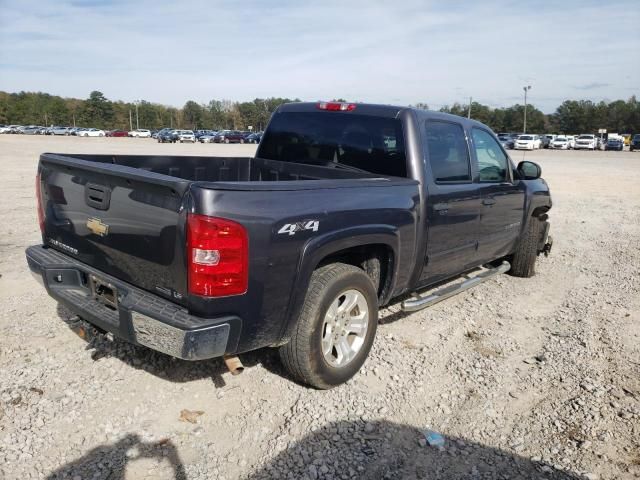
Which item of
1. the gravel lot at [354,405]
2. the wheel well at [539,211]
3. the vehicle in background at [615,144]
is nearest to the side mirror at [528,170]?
the wheel well at [539,211]

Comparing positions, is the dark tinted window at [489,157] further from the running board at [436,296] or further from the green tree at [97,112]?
the green tree at [97,112]

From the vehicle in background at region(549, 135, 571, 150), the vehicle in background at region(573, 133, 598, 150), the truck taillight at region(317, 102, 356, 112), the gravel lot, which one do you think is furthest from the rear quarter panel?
the vehicle in background at region(549, 135, 571, 150)

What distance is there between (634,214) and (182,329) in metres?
11.7

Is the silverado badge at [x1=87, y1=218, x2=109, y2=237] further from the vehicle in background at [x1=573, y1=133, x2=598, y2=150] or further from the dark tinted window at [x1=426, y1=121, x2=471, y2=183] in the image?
the vehicle in background at [x1=573, y1=133, x2=598, y2=150]

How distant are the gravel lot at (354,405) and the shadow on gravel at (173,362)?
0.04 ft

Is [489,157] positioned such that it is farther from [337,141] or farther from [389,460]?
[389,460]

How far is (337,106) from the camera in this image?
4.52 meters

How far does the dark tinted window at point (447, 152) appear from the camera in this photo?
4238 mm

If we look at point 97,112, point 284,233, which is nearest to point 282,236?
point 284,233

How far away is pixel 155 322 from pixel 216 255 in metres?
0.50

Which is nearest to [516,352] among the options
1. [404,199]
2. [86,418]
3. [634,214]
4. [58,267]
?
[404,199]

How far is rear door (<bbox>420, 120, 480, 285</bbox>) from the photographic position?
4.16 meters

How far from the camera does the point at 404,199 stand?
12.5ft

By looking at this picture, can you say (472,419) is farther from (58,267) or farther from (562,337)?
(58,267)
